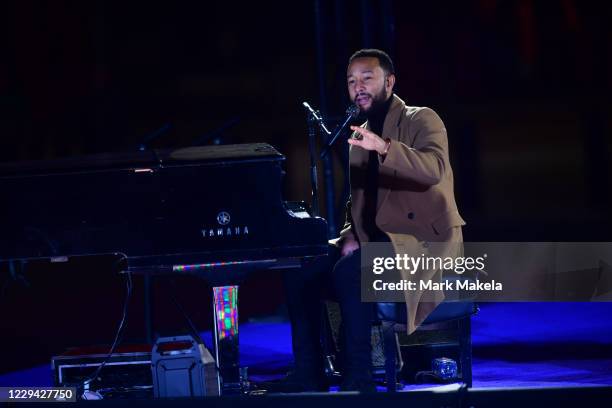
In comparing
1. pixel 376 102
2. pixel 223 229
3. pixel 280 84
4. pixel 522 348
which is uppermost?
pixel 280 84

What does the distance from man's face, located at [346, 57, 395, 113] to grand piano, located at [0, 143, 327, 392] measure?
494 mm

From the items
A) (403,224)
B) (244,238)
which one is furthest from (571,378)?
(244,238)

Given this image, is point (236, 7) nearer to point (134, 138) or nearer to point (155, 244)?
point (134, 138)

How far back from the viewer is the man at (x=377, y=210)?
12.3 ft

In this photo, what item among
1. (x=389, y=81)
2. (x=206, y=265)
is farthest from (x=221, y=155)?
(x=389, y=81)

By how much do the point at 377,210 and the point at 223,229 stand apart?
2.22 ft

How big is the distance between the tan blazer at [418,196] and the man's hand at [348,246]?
14 cm

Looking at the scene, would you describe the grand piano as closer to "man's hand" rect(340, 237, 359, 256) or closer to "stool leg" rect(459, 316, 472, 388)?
"man's hand" rect(340, 237, 359, 256)

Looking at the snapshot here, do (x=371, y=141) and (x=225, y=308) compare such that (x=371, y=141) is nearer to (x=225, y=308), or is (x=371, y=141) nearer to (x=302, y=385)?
(x=225, y=308)

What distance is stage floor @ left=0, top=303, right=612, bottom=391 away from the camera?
4.35m

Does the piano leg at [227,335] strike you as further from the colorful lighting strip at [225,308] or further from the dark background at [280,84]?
the dark background at [280,84]

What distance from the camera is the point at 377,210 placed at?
3.87 meters

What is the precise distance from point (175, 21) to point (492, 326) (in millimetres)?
7892

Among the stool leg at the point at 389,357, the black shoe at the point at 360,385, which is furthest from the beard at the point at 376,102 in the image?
the black shoe at the point at 360,385
